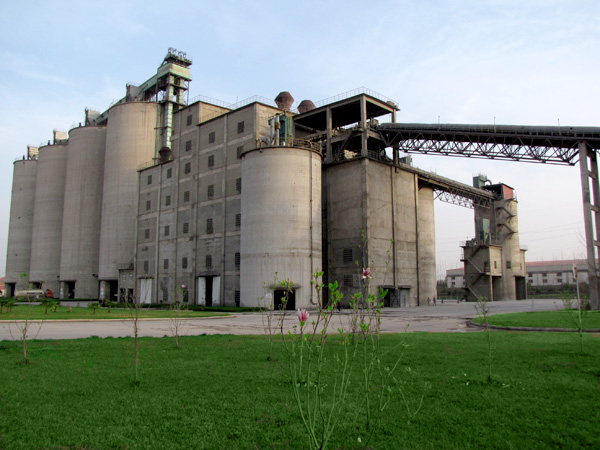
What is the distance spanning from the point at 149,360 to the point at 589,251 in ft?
101

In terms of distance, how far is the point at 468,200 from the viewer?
2704 inches

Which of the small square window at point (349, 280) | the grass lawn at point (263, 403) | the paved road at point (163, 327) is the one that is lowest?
the paved road at point (163, 327)

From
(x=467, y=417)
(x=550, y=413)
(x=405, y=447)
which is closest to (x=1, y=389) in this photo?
(x=405, y=447)

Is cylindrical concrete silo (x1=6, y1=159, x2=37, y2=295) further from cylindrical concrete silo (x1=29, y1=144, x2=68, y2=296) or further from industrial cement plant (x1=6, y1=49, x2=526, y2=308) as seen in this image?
cylindrical concrete silo (x1=29, y1=144, x2=68, y2=296)

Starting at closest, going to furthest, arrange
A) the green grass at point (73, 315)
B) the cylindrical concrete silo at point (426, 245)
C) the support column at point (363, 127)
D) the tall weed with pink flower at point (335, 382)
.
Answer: the tall weed with pink flower at point (335, 382)
the green grass at point (73, 315)
the support column at point (363, 127)
the cylindrical concrete silo at point (426, 245)

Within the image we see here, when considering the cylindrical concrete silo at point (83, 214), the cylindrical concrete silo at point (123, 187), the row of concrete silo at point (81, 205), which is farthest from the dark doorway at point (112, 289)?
the cylindrical concrete silo at point (83, 214)

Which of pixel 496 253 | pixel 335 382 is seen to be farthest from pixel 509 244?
pixel 335 382

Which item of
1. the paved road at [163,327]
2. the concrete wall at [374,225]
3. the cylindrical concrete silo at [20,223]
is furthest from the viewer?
the cylindrical concrete silo at [20,223]

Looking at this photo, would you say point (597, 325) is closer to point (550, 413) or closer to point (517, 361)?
point (517, 361)

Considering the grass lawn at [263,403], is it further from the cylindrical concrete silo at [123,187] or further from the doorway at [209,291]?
the cylindrical concrete silo at [123,187]

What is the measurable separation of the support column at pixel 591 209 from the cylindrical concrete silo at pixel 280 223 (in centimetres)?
2209

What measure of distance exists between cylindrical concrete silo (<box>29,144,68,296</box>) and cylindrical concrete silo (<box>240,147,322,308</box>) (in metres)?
47.3

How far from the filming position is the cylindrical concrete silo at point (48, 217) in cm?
7581

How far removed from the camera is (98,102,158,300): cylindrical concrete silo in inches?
2525
